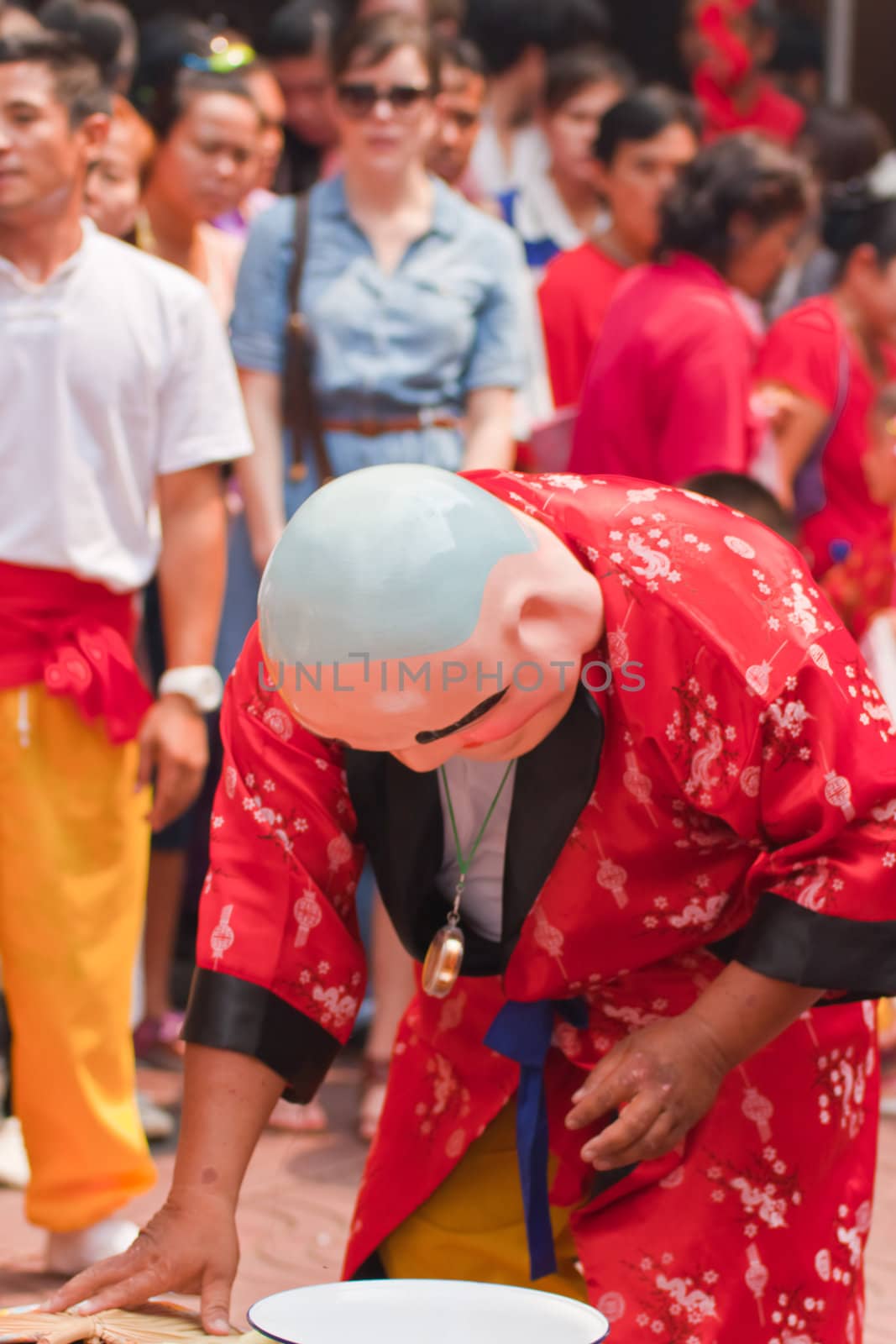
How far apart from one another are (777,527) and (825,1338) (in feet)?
4.78

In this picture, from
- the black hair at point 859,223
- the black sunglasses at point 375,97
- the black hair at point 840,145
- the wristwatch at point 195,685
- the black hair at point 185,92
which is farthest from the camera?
the black hair at point 840,145

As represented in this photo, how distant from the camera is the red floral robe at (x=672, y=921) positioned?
5.57 ft

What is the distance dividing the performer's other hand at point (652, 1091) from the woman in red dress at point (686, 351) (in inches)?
78.4

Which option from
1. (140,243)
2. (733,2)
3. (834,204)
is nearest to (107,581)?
(140,243)

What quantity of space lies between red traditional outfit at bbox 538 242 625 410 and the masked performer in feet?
8.11

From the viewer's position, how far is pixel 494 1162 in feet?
6.51

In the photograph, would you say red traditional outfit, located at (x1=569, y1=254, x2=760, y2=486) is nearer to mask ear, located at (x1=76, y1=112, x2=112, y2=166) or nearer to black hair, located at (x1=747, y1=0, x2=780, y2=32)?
mask ear, located at (x1=76, y1=112, x2=112, y2=166)

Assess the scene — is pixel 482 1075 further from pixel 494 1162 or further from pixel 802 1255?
pixel 802 1255

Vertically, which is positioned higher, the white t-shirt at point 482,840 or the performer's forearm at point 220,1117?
the white t-shirt at point 482,840

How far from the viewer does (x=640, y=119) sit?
172 inches

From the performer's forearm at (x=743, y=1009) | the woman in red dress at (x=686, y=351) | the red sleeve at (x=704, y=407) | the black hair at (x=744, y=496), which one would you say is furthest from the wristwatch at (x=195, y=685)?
the performer's forearm at (x=743, y=1009)

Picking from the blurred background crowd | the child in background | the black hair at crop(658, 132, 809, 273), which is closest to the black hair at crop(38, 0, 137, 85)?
the blurred background crowd

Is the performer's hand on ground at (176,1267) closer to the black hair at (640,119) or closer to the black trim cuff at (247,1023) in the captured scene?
the black trim cuff at (247,1023)

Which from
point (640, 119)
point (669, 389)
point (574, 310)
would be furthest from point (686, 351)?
point (640, 119)
